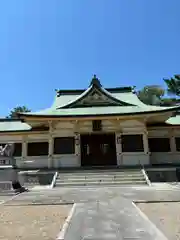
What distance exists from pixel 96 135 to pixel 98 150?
1.25 m

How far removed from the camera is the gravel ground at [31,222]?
15.6 feet

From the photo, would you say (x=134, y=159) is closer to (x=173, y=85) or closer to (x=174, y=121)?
(x=174, y=121)

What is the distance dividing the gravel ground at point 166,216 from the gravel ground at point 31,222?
2118 mm

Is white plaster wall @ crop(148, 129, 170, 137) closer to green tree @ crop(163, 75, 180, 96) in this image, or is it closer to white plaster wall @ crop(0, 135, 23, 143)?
white plaster wall @ crop(0, 135, 23, 143)

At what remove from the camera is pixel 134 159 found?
18266 mm

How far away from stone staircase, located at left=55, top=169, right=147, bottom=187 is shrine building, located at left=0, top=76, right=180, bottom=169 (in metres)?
2.42

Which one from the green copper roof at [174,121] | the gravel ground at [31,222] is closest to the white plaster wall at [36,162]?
the green copper roof at [174,121]

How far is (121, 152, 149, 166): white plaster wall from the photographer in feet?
59.7

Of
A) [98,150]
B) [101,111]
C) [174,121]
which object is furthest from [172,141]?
[101,111]

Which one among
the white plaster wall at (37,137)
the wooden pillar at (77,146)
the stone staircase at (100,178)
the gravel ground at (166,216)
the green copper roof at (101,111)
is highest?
the green copper roof at (101,111)

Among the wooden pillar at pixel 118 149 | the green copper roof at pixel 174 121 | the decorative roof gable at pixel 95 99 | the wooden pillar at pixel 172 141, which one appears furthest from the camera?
the decorative roof gable at pixel 95 99

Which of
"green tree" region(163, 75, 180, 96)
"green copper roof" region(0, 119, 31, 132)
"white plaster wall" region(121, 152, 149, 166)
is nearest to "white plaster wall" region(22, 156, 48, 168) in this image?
"green copper roof" region(0, 119, 31, 132)

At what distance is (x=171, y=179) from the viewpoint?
15.8 m

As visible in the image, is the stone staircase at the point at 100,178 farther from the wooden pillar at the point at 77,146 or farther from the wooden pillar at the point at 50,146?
the wooden pillar at the point at 50,146
